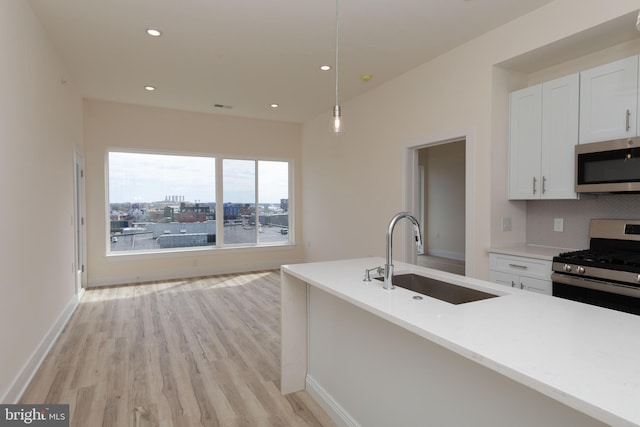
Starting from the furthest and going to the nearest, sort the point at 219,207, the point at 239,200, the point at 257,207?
the point at 257,207 < the point at 239,200 < the point at 219,207

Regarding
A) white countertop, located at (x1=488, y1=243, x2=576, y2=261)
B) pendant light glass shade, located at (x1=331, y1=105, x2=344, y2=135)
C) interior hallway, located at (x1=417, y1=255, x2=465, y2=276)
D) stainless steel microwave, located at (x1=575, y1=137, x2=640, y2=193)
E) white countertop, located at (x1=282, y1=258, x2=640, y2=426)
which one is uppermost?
pendant light glass shade, located at (x1=331, y1=105, x2=344, y2=135)

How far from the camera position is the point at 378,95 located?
15.7 feet

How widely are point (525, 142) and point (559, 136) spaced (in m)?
0.31

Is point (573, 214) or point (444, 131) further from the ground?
point (444, 131)

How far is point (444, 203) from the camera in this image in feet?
25.5

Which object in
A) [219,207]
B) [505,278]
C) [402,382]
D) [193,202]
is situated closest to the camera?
[402,382]

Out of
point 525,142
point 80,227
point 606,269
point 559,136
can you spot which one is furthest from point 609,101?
point 80,227

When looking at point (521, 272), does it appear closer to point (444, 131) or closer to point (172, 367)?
point (444, 131)

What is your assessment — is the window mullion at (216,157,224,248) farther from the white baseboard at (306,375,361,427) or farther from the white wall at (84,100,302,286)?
the white baseboard at (306,375,361,427)

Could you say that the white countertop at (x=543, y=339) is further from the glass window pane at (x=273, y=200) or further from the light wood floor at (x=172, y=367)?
the glass window pane at (x=273, y=200)

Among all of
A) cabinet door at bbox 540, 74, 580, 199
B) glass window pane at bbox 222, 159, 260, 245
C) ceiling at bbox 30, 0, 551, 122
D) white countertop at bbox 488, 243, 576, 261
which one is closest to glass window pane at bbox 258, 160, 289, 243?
glass window pane at bbox 222, 159, 260, 245

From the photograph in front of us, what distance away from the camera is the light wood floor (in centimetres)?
223

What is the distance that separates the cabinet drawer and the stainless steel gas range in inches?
3.7

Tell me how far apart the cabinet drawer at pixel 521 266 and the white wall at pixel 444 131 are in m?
0.14
